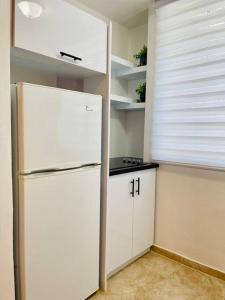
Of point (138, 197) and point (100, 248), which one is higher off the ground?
point (138, 197)

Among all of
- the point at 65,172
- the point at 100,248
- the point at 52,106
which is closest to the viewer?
the point at 52,106

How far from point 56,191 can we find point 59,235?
30cm

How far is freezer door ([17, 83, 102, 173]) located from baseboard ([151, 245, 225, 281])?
136cm

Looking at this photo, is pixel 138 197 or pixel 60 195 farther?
pixel 138 197

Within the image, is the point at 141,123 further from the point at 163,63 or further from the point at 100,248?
the point at 100,248

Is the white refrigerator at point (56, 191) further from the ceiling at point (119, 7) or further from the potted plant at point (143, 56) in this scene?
the ceiling at point (119, 7)

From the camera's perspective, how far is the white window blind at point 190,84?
1.88 m

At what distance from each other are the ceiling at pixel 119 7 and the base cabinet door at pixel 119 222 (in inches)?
67.6

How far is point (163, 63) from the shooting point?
88.0 inches

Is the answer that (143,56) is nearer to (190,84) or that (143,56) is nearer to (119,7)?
(119,7)

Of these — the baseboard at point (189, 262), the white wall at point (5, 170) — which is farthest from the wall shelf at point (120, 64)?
the baseboard at point (189, 262)

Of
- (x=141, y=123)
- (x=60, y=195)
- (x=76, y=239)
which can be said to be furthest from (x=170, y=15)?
(x=76, y=239)

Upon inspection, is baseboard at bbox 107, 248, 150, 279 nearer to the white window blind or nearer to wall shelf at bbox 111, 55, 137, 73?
the white window blind

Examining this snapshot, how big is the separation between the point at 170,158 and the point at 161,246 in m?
0.97
